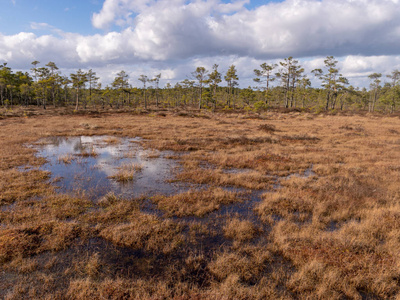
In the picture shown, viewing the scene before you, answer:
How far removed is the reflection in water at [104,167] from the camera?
959cm

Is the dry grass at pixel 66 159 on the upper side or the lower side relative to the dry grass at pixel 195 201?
upper

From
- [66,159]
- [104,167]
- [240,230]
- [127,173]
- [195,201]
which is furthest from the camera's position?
[66,159]

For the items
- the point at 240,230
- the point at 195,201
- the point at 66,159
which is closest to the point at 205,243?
the point at 240,230

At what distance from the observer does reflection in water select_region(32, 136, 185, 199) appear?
9.59 metres

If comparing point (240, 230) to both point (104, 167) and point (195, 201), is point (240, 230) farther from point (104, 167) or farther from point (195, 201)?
point (104, 167)

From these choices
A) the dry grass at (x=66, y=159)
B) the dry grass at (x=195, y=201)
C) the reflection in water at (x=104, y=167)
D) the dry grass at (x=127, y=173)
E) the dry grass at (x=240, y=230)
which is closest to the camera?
the dry grass at (x=240, y=230)

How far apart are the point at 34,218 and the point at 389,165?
18.6m

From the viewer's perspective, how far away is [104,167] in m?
12.7

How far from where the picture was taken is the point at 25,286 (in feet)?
14.0

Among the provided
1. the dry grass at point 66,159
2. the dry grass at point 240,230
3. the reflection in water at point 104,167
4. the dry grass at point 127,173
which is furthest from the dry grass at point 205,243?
the dry grass at point 127,173

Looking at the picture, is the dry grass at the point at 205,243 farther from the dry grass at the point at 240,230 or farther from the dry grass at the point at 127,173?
the dry grass at the point at 127,173

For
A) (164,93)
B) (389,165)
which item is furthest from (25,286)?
(164,93)

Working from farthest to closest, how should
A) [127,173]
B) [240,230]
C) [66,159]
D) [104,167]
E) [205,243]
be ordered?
[66,159] → [104,167] → [127,173] → [240,230] → [205,243]

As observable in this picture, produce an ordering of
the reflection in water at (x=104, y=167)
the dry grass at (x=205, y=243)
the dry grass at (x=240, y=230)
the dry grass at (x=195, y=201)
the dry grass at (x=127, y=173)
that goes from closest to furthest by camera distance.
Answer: the dry grass at (x=205, y=243) < the dry grass at (x=240, y=230) < the dry grass at (x=195, y=201) < the reflection in water at (x=104, y=167) < the dry grass at (x=127, y=173)
